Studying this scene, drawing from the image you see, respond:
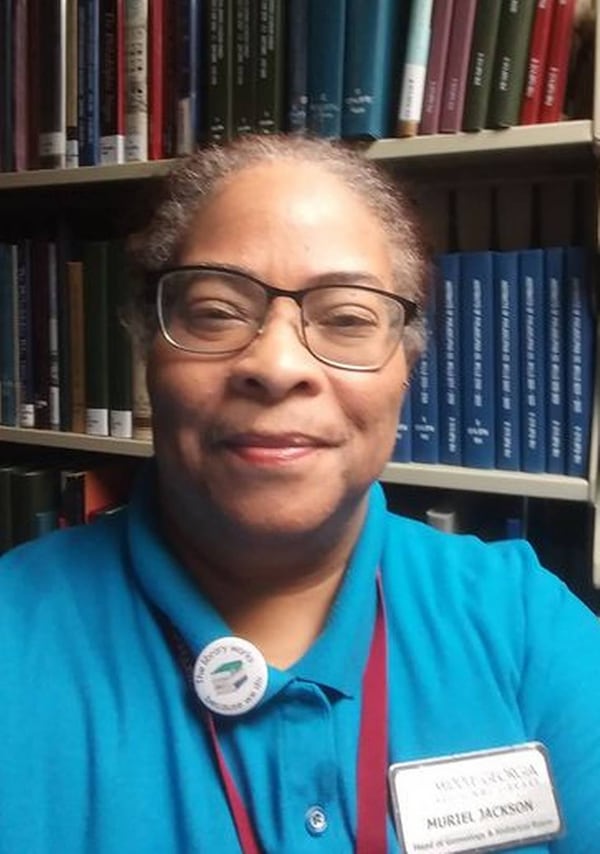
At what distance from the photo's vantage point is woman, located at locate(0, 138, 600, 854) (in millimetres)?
754

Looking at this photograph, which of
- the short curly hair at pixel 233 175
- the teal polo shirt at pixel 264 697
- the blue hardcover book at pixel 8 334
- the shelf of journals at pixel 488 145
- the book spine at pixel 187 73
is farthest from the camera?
the blue hardcover book at pixel 8 334

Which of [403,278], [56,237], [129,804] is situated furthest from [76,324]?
[129,804]

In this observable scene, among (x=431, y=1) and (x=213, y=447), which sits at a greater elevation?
(x=431, y=1)

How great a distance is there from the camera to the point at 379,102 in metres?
1.15

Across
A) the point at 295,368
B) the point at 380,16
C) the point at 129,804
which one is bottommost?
the point at 129,804

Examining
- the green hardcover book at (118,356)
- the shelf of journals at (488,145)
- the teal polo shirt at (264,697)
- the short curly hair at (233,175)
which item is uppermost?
the shelf of journals at (488,145)

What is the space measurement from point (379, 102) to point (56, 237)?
61 cm

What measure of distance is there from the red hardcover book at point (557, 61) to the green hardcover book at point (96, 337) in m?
0.70

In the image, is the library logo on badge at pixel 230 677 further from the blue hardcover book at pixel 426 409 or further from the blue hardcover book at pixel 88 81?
the blue hardcover book at pixel 88 81

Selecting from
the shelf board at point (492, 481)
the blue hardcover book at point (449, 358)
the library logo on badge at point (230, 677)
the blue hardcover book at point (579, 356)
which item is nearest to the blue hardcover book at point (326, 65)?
the blue hardcover book at point (449, 358)

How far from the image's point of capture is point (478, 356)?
119cm

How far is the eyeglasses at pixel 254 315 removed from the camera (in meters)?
0.80

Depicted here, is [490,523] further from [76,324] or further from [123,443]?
[76,324]

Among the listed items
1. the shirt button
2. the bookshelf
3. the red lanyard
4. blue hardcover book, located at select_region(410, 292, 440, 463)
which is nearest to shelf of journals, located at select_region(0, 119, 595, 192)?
the bookshelf
